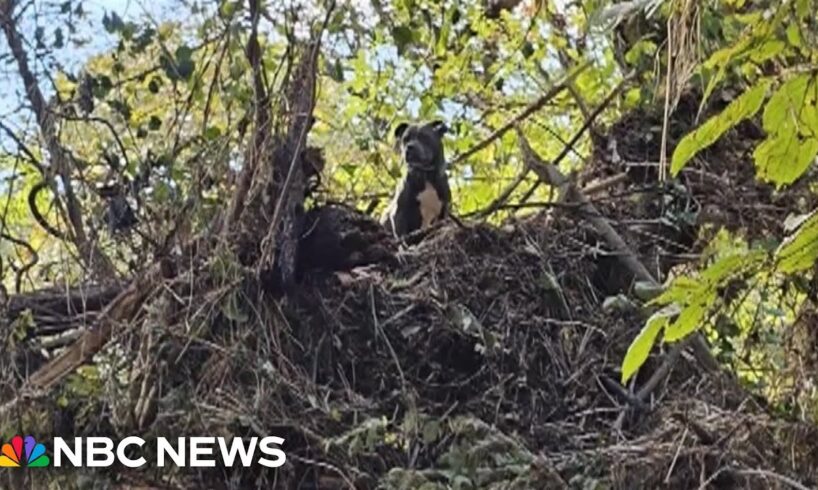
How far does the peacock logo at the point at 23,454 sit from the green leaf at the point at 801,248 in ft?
9.57

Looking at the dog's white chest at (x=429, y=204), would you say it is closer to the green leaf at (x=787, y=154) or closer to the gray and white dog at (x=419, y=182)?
the gray and white dog at (x=419, y=182)

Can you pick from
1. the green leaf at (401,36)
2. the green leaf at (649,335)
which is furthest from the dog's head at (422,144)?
the green leaf at (649,335)

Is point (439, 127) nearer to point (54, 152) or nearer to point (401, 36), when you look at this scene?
point (401, 36)

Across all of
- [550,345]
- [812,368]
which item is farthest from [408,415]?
[812,368]

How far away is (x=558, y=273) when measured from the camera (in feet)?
14.9

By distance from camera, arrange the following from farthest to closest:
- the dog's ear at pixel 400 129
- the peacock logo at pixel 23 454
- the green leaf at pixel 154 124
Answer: the dog's ear at pixel 400 129, the green leaf at pixel 154 124, the peacock logo at pixel 23 454

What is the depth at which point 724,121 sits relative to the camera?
165cm

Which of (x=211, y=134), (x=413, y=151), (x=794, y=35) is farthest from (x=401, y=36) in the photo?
(x=794, y=35)

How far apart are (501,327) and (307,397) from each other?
0.72 m

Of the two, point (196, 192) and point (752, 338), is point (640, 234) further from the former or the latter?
point (196, 192)

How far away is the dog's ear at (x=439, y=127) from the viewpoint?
633 cm

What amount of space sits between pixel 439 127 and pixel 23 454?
297 centimetres

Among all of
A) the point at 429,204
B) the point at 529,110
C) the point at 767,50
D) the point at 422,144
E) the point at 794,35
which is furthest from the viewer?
the point at 422,144

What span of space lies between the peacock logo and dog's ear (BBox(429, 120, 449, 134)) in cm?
289
